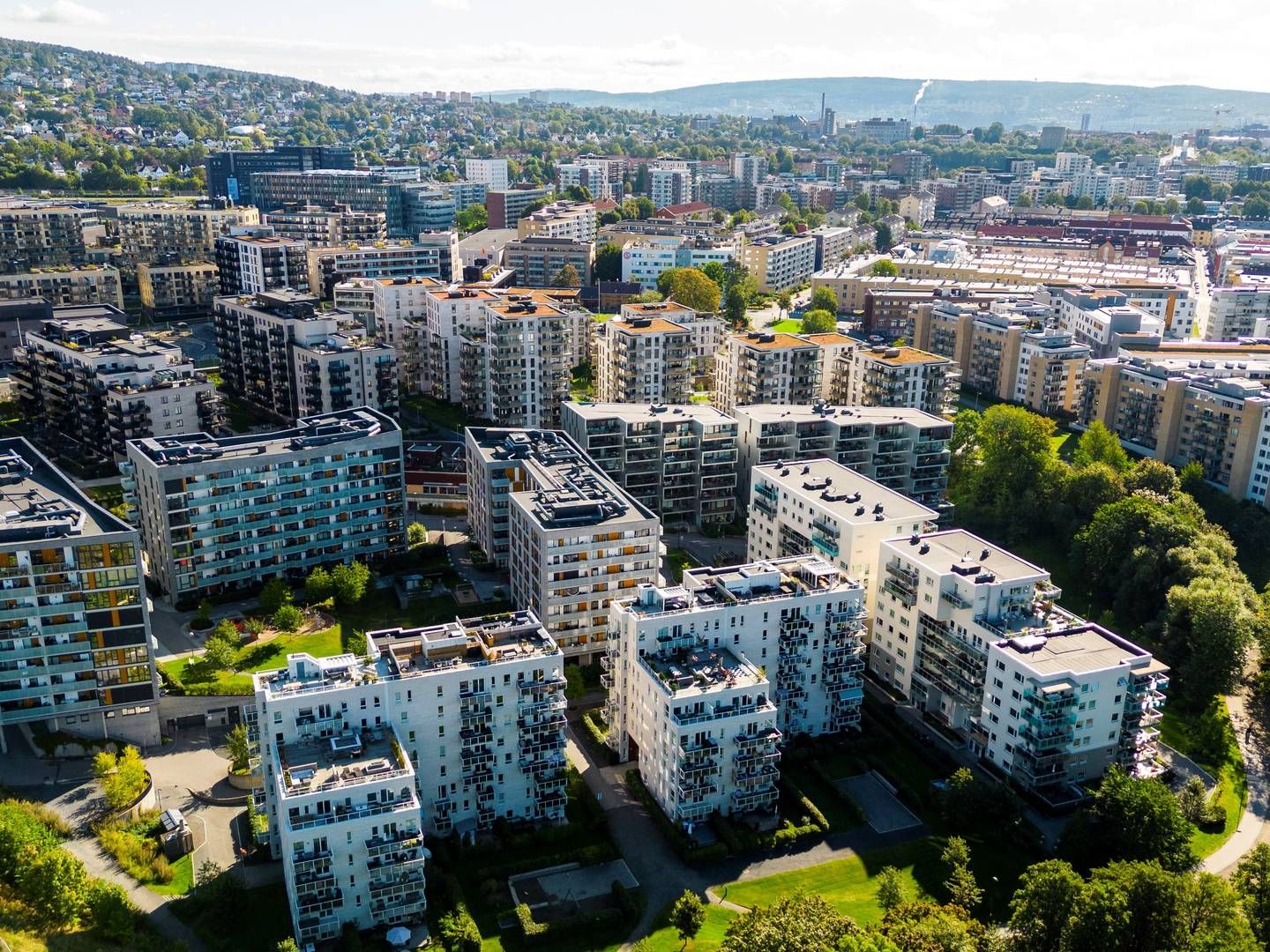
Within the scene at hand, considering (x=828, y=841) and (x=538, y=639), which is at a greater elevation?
(x=538, y=639)

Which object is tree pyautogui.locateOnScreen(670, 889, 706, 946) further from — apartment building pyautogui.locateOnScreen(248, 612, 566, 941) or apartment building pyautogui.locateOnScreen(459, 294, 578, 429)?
apartment building pyautogui.locateOnScreen(459, 294, 578, 429)

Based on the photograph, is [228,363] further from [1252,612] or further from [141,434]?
[1252,612]

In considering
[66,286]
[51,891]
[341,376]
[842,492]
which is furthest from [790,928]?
[66,286]

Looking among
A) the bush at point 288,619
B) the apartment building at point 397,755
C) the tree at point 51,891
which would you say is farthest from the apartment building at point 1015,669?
the tree at point 51,891

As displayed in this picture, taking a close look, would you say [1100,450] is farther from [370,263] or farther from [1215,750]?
[370,263]

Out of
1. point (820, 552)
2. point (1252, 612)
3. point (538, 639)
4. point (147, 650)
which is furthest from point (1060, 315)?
point (147, 650)

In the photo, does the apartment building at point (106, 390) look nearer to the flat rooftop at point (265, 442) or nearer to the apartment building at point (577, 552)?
the flat rooftop at point (265, 442)
